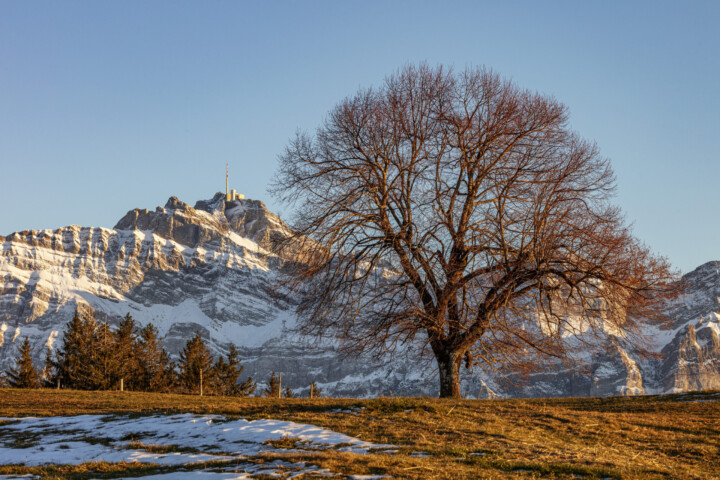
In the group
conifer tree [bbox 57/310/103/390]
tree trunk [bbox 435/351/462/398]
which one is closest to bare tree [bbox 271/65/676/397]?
tree trunk [bbox 435/351/462/398]

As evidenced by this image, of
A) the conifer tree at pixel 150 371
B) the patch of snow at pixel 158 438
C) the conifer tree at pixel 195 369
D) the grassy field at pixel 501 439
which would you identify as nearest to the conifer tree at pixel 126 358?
the conifer tree at pixel 150 371

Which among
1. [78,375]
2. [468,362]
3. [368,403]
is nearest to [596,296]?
[468,362]

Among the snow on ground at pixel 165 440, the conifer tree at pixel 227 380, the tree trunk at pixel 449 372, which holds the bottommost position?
the conifer tree at pixel 227 380

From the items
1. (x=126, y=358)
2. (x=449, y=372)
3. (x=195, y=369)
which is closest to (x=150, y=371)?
(x=195, y=369)

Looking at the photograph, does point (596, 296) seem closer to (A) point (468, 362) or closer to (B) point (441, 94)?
(A) point (468, 362)

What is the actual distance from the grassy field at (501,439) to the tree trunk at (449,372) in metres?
1.82

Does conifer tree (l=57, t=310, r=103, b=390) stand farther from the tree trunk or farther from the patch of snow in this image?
the tree trunk

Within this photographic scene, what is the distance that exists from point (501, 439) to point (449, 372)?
6.96m

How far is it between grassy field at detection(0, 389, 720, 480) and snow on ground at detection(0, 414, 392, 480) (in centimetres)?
63

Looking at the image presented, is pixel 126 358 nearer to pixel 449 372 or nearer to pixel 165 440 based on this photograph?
pixel 449 372

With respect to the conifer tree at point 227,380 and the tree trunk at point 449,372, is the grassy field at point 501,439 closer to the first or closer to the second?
the tree trunk at point 449,372

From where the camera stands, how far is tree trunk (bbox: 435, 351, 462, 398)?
62.0ft

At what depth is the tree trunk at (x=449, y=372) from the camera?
18891 mm

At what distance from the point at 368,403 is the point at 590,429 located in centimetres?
512
